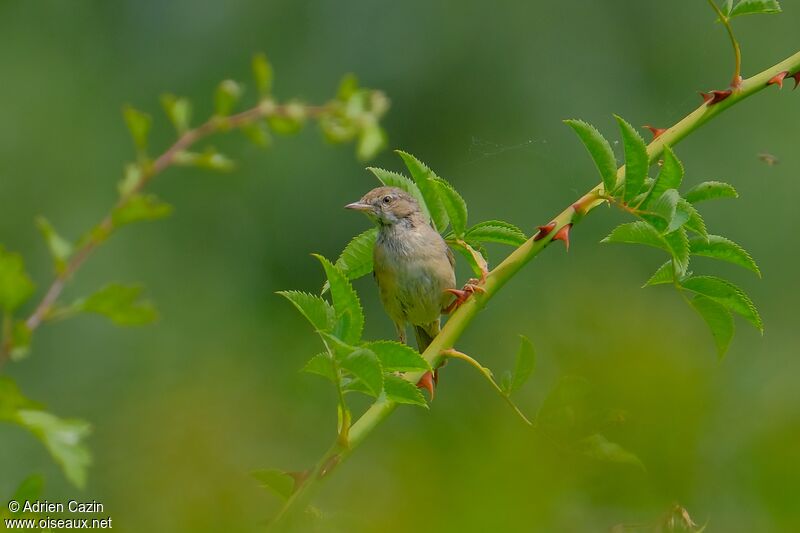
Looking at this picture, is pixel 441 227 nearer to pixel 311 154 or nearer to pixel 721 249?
pixel 721 249

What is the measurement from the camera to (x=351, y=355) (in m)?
1.63

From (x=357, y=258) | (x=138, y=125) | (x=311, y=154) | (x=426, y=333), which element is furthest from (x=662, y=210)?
(x=311, y=154)

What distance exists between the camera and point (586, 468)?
1208mm

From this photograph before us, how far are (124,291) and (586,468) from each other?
1.60ft

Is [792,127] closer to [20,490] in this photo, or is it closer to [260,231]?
[260,231]

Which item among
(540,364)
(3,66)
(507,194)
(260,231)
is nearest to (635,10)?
(507,194)

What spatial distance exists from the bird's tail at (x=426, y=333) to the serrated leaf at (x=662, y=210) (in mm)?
3217

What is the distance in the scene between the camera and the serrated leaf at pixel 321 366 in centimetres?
171

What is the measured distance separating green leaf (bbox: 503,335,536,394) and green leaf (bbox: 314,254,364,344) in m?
0.37

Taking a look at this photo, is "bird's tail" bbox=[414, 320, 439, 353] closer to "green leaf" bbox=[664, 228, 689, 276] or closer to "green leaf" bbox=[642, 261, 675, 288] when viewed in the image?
"green leaf" bbox=[642, 261, 675, 288]

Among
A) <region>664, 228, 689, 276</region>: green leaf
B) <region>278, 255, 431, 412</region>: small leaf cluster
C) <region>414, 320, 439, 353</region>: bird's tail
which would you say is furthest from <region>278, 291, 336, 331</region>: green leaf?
<region>414, 320, 439, 353</region>: bird's tail

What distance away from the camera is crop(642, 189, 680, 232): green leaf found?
6.24ft

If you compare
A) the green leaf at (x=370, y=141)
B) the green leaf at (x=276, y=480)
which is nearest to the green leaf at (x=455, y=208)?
the green leaf at (x=276, y=480)

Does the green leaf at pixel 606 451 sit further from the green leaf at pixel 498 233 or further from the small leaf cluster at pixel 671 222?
the green leaf at pixel 498 233
